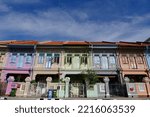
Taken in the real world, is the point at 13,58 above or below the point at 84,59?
above

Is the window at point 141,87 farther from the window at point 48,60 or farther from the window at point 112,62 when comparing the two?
the window at point 48,60

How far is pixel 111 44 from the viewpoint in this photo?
1906 centimetres

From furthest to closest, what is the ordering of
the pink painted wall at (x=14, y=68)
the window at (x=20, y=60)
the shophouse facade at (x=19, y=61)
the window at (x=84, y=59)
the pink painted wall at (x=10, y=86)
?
the window at (x=84, y=59) < the window at (x=20, y=60) < the shophouse facade at (x=19, y=61) < the pink painted wall at (x=14, y=68) < the pink painted wall at (x=10, y=86)

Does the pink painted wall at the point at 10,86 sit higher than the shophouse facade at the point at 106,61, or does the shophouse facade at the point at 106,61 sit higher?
the shophouse facade at the point at 106,61

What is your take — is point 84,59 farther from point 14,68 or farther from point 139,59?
point 14,68

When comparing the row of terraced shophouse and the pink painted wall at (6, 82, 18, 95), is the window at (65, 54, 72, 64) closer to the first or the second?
the row of terraced shophouse

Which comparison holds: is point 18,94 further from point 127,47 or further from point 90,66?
point 127,47

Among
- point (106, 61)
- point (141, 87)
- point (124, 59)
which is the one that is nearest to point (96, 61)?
point (106, 61)

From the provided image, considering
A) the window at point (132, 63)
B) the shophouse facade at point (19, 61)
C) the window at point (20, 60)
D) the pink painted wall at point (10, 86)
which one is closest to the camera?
the pink painted wall at point (10, 86)

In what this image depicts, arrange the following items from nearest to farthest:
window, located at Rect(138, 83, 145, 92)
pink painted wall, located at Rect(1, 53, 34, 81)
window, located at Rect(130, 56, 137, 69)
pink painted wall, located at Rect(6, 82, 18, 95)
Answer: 1. window, located at Rect(138, 83, 145, 92)
2. pink painted wall, located at Rect(6, 82, 18, 95)
3. pink painted wall, located at Rect(1, 53, 34, 81)
4. window, located at Rect(130, 56, 137, 69)

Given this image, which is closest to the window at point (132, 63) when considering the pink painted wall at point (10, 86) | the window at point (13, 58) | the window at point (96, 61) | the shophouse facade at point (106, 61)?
the shophouse facade at point (106, 61)

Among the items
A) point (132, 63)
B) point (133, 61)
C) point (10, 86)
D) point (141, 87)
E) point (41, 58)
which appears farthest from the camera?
point (41, 58)

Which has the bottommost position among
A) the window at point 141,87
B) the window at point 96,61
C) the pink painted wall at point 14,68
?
the window at point 141,87

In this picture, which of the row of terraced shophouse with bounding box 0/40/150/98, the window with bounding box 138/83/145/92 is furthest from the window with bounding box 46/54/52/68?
the window with bounding box 138/83/145/92
